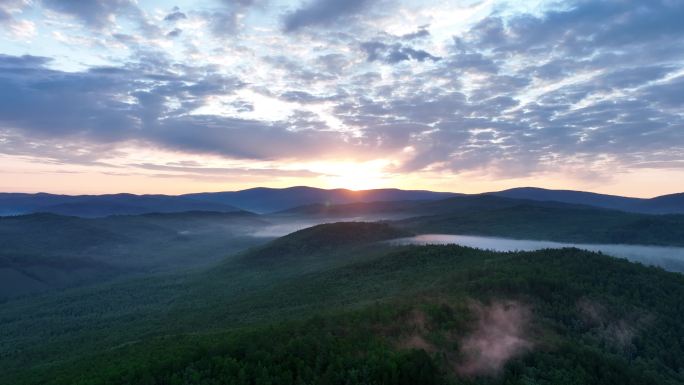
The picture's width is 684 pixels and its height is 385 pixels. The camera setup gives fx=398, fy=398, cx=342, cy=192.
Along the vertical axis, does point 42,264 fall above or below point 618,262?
below

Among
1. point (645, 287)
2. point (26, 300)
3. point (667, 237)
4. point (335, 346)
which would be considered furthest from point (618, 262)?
point (667, 237)

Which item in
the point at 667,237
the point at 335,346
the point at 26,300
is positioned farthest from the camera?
the point at 667,237

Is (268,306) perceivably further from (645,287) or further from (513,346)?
(645,287)

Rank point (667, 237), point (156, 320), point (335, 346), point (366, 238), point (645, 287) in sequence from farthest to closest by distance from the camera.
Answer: point (667, 237) → point (366, 238) → point (156, 320) → point (645, 287) → point (335, 346)

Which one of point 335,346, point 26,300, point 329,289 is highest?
point 335,346

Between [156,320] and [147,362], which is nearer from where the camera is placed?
[147,362]

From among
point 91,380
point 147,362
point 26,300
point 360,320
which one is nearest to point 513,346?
point 360,320
